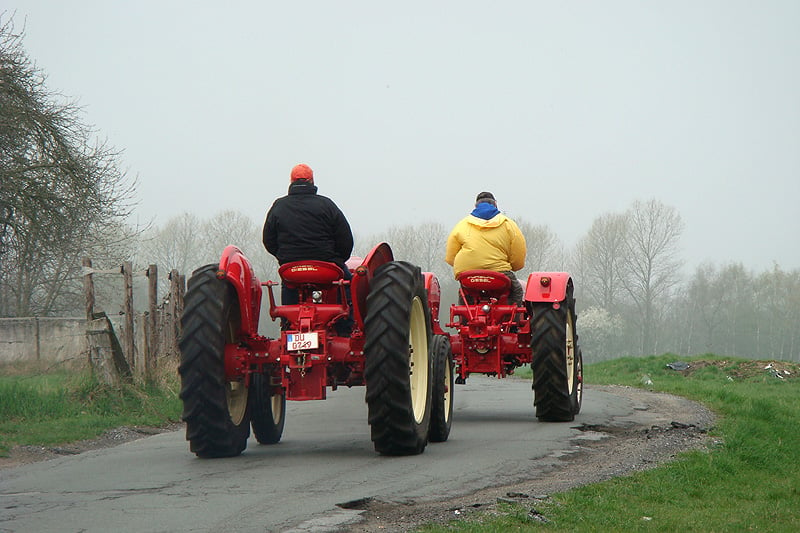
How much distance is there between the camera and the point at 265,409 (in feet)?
31.9

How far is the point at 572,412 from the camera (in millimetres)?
11664

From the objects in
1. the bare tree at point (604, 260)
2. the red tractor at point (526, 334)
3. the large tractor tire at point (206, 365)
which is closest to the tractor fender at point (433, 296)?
the red tractor at point (526, 334)

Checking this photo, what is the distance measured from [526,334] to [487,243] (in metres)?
1.22

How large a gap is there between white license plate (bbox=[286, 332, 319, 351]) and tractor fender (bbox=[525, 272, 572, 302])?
13.5 ft

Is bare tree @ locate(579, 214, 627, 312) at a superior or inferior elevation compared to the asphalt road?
superior

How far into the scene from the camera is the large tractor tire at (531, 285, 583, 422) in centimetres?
1137

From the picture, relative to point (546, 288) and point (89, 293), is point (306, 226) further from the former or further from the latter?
point (89, 293)

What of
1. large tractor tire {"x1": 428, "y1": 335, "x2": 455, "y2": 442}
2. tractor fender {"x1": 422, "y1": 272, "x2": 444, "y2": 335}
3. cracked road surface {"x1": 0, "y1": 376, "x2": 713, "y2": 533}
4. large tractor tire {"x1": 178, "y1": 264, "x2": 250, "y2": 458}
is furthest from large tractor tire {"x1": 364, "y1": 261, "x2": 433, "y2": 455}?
tractor fender {"x1": 422, "y1": 272, "x2": 444, "y2": 335}

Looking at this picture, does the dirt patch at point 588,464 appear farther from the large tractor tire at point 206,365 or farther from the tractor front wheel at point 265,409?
the tractor front wheel at point 265,409

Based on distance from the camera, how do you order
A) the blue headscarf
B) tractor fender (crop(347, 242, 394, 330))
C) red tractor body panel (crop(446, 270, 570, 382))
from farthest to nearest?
the blue headscarf → red tractor body panel (crop(446, 270, 570, 382)) → tractor fender (crop(347, 242, 394, 330))

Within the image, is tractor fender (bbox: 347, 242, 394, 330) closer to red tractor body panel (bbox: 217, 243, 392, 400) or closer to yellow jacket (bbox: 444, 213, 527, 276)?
red tractor body panel (bbox: 217, 243, 392, 400)

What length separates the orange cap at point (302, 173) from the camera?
8.98 meters

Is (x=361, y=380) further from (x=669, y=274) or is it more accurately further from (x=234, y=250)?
(x=669, y=274)

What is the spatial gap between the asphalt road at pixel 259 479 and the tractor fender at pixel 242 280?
1.18 metres
